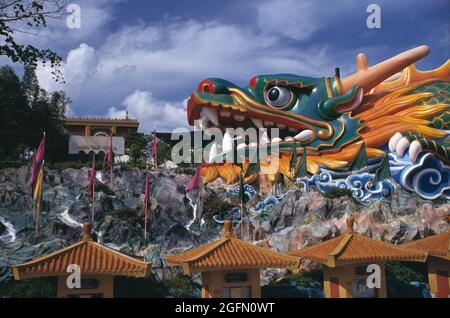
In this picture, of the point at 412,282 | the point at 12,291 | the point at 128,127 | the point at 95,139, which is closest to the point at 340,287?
the point at 412,282

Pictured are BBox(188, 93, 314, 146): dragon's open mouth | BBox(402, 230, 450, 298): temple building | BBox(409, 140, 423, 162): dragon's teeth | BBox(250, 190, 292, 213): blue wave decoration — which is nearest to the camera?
BBox(402, 230, 450, 298): temple building

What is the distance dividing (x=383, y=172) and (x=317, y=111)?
3.96 m

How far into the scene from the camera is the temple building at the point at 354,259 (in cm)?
1128

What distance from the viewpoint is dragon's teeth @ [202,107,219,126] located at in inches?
827

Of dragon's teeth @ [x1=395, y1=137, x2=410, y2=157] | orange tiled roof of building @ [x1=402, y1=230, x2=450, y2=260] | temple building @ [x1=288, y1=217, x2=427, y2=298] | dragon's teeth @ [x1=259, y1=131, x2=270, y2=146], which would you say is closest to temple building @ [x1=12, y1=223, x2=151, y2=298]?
temple building @ [x1=288, y1=217, x2=427, y2=298]

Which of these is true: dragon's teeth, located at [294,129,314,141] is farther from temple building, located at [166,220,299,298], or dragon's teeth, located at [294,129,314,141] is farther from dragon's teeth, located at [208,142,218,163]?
temple building, located at [166,220,299,298]

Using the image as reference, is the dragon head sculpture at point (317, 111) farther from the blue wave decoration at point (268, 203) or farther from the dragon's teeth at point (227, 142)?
the blue wave decoration at point (268, 203)

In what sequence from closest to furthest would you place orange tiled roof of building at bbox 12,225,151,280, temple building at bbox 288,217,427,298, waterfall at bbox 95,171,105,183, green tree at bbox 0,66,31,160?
orange tiled roof of building at bbox 12,225,151,280 < temple building at bbox 288,217,427,298 < waterfall at bbox 95,171,105,183 < green tree at bbox 0,66,31,160

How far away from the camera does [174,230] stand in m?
16.2

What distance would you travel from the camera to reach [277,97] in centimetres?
2186

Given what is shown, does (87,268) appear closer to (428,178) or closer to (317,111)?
(317,111)

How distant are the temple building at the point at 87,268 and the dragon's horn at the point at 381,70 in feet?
50.0

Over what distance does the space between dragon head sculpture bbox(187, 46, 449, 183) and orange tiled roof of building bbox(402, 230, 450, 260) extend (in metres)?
7.84

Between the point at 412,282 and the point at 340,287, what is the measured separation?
9.64 feet
